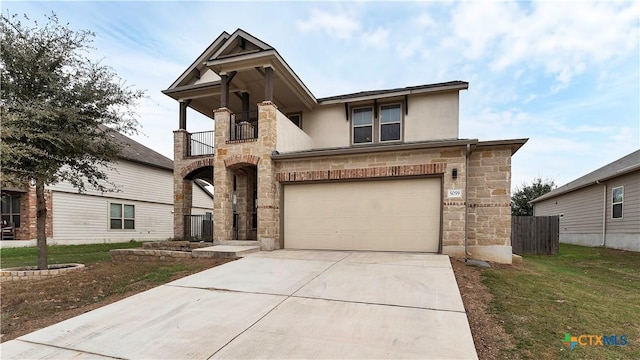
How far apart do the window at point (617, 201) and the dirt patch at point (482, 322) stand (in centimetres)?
1318

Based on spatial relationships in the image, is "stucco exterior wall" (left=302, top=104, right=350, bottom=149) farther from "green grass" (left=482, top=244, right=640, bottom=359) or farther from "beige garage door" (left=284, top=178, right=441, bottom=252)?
"green grass" (left=482, top=244, right=640, bottom=359)

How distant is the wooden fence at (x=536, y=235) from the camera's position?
1313cm

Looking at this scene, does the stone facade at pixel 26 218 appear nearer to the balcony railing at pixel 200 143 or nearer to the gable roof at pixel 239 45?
the balcony railing at pixel 200 143

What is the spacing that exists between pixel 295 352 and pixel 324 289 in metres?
2.20

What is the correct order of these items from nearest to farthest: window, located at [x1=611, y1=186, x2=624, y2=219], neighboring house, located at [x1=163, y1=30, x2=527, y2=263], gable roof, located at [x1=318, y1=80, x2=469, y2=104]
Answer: neighboring house, located at [x1=163, y1=30, x2=527, y2=263]
gable roof, located at [x1=318, y1=80, x2=469, y2=104]
window, located at [x1=611, y1=186, x2=624, y2=219]

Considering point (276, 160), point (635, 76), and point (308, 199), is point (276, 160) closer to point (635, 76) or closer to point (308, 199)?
point (308, 199)

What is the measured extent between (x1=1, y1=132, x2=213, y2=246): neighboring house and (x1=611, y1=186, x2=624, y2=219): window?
74.9 feet

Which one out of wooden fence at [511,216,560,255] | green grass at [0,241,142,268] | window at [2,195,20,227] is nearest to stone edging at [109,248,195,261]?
green grass at [0,241,142,268]

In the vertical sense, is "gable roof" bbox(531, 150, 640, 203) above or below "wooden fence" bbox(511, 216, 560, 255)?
above

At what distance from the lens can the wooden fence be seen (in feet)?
43.1

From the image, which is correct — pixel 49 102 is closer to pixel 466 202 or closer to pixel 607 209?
pixel 466 202

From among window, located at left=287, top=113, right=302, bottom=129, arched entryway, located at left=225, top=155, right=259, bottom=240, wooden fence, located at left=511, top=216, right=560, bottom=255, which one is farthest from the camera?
window, located at left=287, top=113, right=302, bottom=129

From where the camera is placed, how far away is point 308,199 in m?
10.3

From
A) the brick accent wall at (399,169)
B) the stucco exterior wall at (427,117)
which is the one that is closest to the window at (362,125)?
the stucco exterior wall at (427,117)
